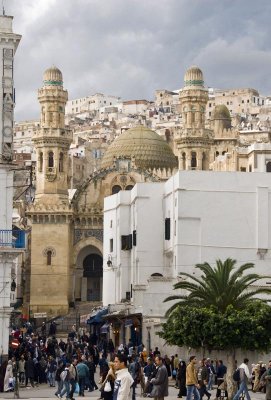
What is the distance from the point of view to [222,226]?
5447 centimetres

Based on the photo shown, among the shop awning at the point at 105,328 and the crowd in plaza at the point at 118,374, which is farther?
the shop awning at the point at 105,328

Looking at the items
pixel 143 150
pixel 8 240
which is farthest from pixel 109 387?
pixel 143 150

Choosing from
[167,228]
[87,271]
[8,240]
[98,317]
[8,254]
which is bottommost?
[98,317]

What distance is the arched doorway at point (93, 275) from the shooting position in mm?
78625

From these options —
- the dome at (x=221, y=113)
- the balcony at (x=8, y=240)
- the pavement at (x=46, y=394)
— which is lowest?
the pavement at (x=46, y=394)

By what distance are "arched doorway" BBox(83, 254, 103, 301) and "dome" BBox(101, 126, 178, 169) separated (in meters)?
6.73

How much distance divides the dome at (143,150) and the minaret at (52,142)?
3.46 metres

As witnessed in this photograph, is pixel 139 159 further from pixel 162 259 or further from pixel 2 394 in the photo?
pixel 2 394

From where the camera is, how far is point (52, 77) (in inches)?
3174

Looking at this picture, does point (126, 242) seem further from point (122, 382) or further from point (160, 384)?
point (122, 382)

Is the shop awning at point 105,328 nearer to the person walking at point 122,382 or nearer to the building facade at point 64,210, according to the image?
the building facade at point 64,210

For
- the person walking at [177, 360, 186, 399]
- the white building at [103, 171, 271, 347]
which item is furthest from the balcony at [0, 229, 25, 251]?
the white building at [103, 171, 271, 347]

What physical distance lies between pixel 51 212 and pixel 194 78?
45.7ft

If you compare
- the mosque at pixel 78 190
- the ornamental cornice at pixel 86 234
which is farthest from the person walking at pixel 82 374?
the ornamental cornice at pixel 86 234
